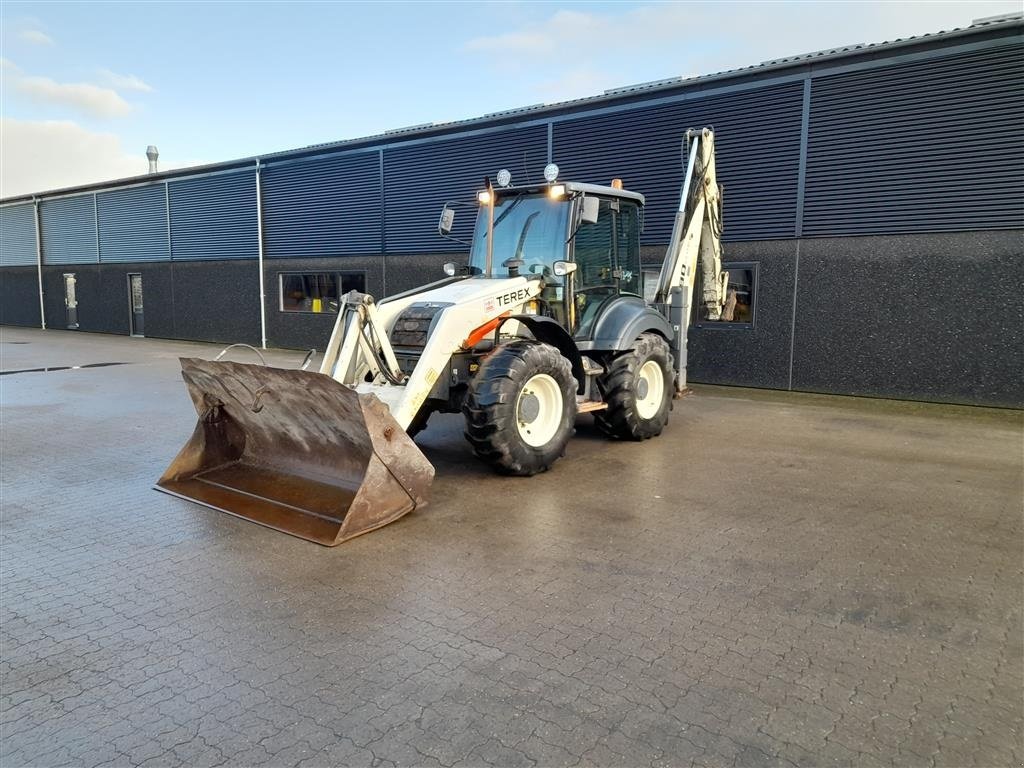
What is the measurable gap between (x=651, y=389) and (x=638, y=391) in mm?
419

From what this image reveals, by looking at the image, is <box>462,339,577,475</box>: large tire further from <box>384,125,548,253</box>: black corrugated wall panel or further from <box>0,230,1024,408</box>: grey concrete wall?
<box>384,125,548,253</box>: black corrugated wall panel

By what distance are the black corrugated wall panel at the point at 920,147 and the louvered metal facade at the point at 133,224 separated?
65.3 feet

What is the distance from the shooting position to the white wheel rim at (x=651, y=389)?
26.5ft

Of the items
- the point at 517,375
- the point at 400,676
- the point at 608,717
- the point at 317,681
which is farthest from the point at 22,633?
the point at 517,375

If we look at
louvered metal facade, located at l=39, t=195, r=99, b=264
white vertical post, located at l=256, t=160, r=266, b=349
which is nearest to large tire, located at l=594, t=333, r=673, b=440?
white vertical post, located at l=256, t=160, r=266, b=349

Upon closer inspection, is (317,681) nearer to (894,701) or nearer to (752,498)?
(894,701)

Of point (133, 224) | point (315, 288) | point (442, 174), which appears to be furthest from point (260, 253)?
point (133, 224)

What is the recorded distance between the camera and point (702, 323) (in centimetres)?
1241

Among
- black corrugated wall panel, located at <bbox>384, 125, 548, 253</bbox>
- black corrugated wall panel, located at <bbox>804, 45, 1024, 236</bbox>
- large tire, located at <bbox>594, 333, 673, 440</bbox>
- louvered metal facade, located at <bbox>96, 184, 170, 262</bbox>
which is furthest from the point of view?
louvered metal facade, located at <bbox>96, 184, 170, 262</bbox>

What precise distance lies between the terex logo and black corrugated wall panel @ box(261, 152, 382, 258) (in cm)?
1115

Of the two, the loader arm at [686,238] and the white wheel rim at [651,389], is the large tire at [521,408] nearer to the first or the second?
the white wheel rim at [651,389]

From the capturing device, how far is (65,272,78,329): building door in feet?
90.5

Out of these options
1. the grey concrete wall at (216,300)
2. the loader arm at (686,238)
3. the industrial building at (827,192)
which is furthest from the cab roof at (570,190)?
the grey concrete wall at (216,300)

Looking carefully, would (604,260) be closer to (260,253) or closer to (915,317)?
(915,317)
